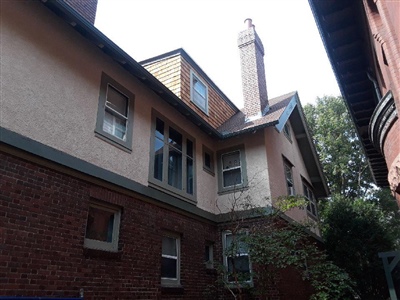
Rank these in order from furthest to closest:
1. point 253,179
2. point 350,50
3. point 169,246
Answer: point 253,179
point 169,246
point 350,50

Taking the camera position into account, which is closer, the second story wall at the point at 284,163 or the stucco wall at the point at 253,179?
the stucco wall at the point at 253,179

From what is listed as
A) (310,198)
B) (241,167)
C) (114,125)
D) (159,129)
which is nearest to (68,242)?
(114,125)

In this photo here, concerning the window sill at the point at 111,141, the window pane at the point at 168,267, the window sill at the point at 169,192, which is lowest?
the window pane at the point at 168,267

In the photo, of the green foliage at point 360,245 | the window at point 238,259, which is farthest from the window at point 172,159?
the green foliage at point 360,245

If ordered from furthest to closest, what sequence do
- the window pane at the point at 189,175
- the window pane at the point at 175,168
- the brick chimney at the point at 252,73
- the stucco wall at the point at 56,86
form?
1. the brick chimney at the point at 252,73
2. the window pane at the point at 189,175
3. the window pane at the point at 175,168
4. the stucco wall at the point at 56,86

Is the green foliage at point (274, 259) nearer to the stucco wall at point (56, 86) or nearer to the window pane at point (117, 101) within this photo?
the stucco wall at point (56, 86)

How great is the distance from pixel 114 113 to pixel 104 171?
1603 millimetres

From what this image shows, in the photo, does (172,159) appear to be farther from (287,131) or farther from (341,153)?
(341,153)

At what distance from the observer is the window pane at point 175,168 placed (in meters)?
A: 9.79

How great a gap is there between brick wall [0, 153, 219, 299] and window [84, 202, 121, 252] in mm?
163

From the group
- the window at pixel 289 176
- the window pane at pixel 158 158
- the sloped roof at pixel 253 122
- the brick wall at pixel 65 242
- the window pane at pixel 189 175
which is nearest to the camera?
the brick wall at pixel 65 242

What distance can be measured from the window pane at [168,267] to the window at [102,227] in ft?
6.06

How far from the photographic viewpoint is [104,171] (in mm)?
7227

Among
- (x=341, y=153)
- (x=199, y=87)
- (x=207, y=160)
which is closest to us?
(x=207, y=160)
